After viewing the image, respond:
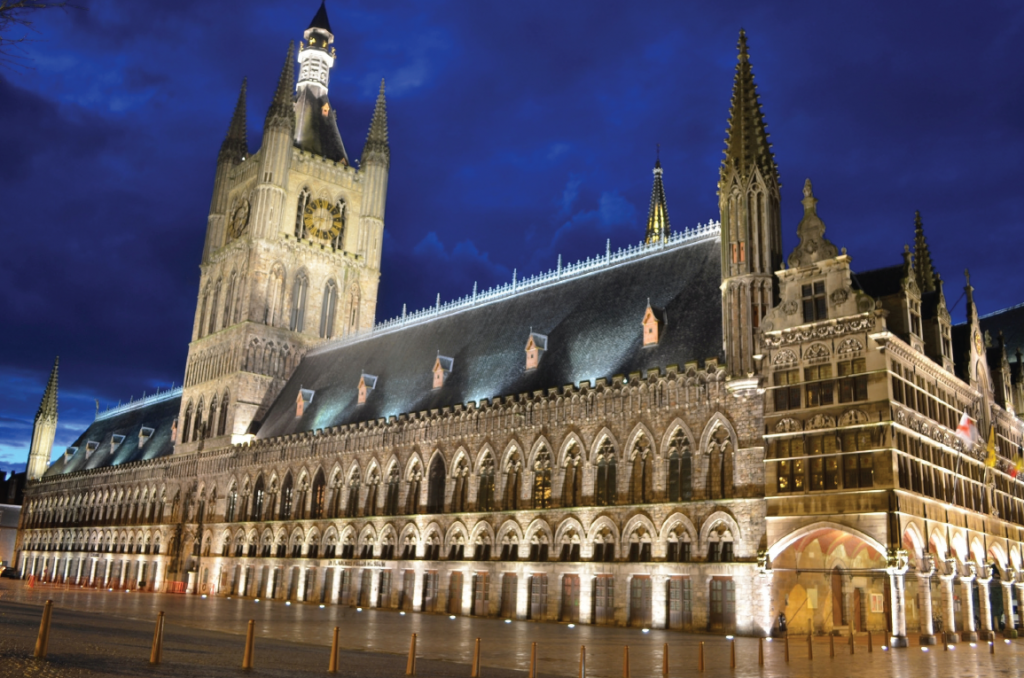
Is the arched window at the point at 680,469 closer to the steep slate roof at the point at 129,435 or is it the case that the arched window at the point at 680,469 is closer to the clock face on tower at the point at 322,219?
the clock face on tower at the point at 322,219

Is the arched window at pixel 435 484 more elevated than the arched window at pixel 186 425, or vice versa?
the arched window at pixel 186 425

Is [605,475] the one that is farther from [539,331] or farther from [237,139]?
[237,139]

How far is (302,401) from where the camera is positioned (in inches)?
2313

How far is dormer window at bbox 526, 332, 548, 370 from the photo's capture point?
4484 centimetres

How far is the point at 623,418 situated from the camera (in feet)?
126

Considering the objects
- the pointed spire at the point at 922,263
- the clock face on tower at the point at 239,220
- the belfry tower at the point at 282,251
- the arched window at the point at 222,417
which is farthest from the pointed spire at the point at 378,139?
the pointed spire at the point at 922,263

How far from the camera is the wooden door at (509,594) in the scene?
1593 inches

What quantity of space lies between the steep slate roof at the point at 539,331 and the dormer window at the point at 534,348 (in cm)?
33

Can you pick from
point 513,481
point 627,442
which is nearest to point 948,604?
point 627,442

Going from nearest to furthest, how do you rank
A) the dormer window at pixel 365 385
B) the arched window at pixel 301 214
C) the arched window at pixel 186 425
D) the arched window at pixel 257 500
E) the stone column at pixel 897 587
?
the stone column at pixel 897 587 < the dormer window at pixel 365 385 < the arched window at pixel 257 500 < the arched window at pixel 186 425 < the arched window at pixel 301 214

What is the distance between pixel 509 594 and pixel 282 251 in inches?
1396

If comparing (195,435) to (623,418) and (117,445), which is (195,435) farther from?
(623,418)

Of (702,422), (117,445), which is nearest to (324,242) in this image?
(117,445)

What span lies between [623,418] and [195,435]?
130 ft
